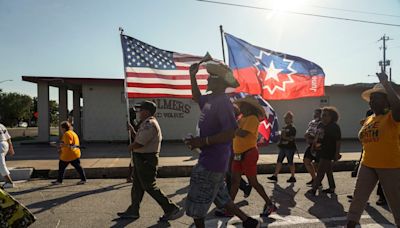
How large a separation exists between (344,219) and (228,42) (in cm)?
469

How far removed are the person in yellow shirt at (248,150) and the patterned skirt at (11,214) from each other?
3.06 m

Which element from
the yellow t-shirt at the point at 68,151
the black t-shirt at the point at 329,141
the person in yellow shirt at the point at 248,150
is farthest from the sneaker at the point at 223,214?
the yellow t-shirt at the point at 68,151

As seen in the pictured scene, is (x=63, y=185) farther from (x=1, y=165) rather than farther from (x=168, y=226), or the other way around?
(x=168, y=226)

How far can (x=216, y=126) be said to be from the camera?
10.7 ft

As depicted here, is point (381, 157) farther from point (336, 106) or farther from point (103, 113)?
point (336, 106)

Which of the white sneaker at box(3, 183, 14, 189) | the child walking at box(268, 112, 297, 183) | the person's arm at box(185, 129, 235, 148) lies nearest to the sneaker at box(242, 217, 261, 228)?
the person's arm at box(185, 129, 235, 148)

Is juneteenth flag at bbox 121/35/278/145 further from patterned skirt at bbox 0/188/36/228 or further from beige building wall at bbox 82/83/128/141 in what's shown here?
beige building wall at bbox 82/83/128/141

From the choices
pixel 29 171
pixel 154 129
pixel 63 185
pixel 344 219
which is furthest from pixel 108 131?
pixel 344 219

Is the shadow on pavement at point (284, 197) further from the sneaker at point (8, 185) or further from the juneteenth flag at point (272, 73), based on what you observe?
the sneaker at point (8, 185)

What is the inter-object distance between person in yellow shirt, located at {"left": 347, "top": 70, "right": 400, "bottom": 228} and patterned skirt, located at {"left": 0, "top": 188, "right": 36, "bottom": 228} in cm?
335

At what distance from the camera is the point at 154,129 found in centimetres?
516

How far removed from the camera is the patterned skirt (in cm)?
277

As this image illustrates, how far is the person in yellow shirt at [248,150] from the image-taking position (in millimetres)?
5211

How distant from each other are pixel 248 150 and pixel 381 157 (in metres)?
1.96
